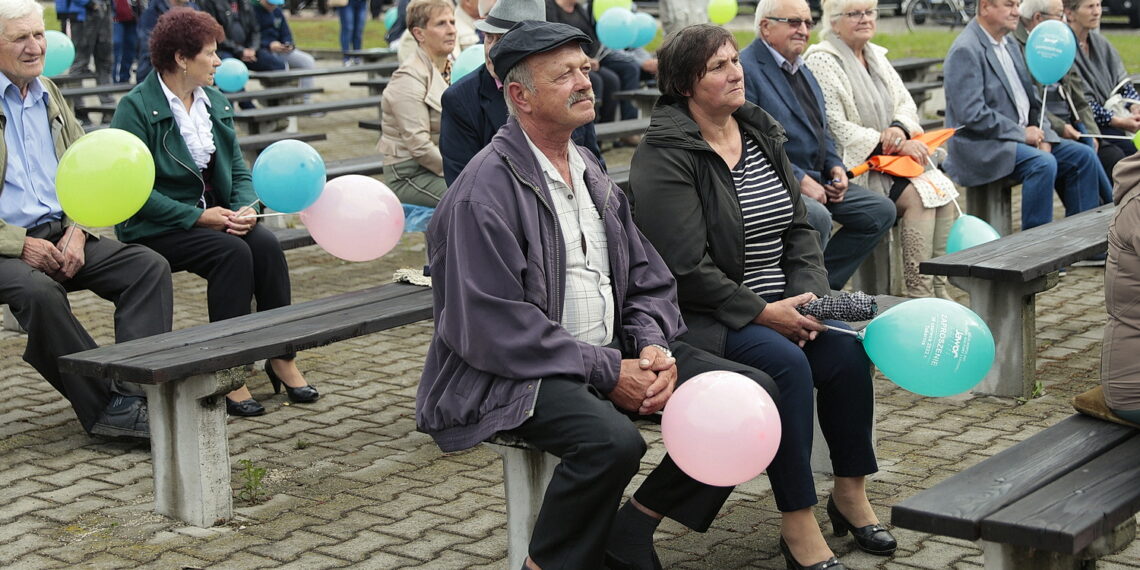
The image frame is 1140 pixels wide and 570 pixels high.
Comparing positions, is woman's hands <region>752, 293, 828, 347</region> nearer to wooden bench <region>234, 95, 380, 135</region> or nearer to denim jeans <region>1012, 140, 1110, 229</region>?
denim jeans <region>1012, 140, 1110, 229</region>

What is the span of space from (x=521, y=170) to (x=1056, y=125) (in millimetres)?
5030

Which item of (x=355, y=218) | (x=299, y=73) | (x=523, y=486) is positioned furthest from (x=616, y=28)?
(x=523, y=486)

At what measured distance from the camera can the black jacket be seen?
4.10 meters

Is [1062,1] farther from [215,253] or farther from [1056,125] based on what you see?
[215,253]

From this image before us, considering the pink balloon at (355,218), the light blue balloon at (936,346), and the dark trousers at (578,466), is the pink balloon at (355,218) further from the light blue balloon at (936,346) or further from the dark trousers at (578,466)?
the light blue balloon at (936,346)

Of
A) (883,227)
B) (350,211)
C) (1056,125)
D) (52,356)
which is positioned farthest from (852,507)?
(1056,125)

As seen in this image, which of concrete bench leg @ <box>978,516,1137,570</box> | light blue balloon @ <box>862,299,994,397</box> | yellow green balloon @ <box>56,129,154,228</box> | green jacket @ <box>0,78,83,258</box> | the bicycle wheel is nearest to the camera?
concrete bench leg @ <box>978,516,1137,570</box>

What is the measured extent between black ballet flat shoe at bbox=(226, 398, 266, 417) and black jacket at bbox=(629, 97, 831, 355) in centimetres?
217

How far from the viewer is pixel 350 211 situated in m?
5.07

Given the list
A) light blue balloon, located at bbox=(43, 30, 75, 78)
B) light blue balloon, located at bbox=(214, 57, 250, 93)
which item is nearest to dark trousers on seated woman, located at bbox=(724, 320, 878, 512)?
light blue balloon, located at bbox=(43, 30, 75, 78)

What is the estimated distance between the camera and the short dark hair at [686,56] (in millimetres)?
4223

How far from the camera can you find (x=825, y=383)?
162 inches

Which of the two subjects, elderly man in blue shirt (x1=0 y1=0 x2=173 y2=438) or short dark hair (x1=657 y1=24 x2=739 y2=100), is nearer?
short dark hair (x1=657 y1=24 x2=739 y2=100)

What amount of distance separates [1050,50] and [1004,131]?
47 cm
